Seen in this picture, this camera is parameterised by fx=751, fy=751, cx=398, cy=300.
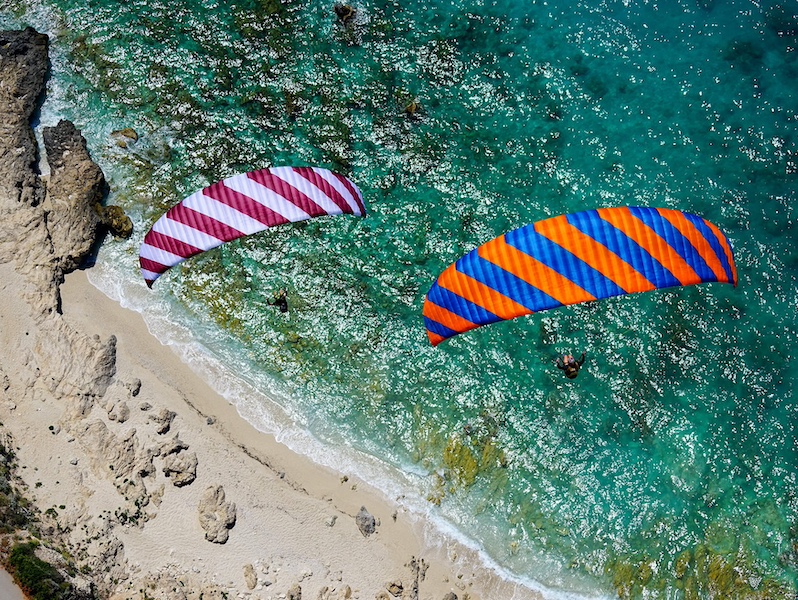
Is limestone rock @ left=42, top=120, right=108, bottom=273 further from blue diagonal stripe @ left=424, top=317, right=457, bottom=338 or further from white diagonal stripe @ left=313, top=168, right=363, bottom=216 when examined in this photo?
blue diagonal stripe @ left=424, top=317, right=457, bottom=338

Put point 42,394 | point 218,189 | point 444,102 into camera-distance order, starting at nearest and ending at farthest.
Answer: point 218,189
point 42,394
point 444,102

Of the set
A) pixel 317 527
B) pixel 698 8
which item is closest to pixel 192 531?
pixel 317 527

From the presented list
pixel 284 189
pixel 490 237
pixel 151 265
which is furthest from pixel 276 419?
pixel 490 237

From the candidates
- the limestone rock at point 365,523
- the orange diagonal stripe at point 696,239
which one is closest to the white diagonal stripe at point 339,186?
the orange diagonal stripe at point 696,239

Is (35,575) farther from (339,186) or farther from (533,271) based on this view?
(533,271)

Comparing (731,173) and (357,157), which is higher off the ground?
(731,173)

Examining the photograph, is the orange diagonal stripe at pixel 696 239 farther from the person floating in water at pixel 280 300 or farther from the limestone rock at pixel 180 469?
the limestone rock at pixel 180 469

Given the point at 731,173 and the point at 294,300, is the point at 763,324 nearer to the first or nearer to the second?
the point at 731,173
